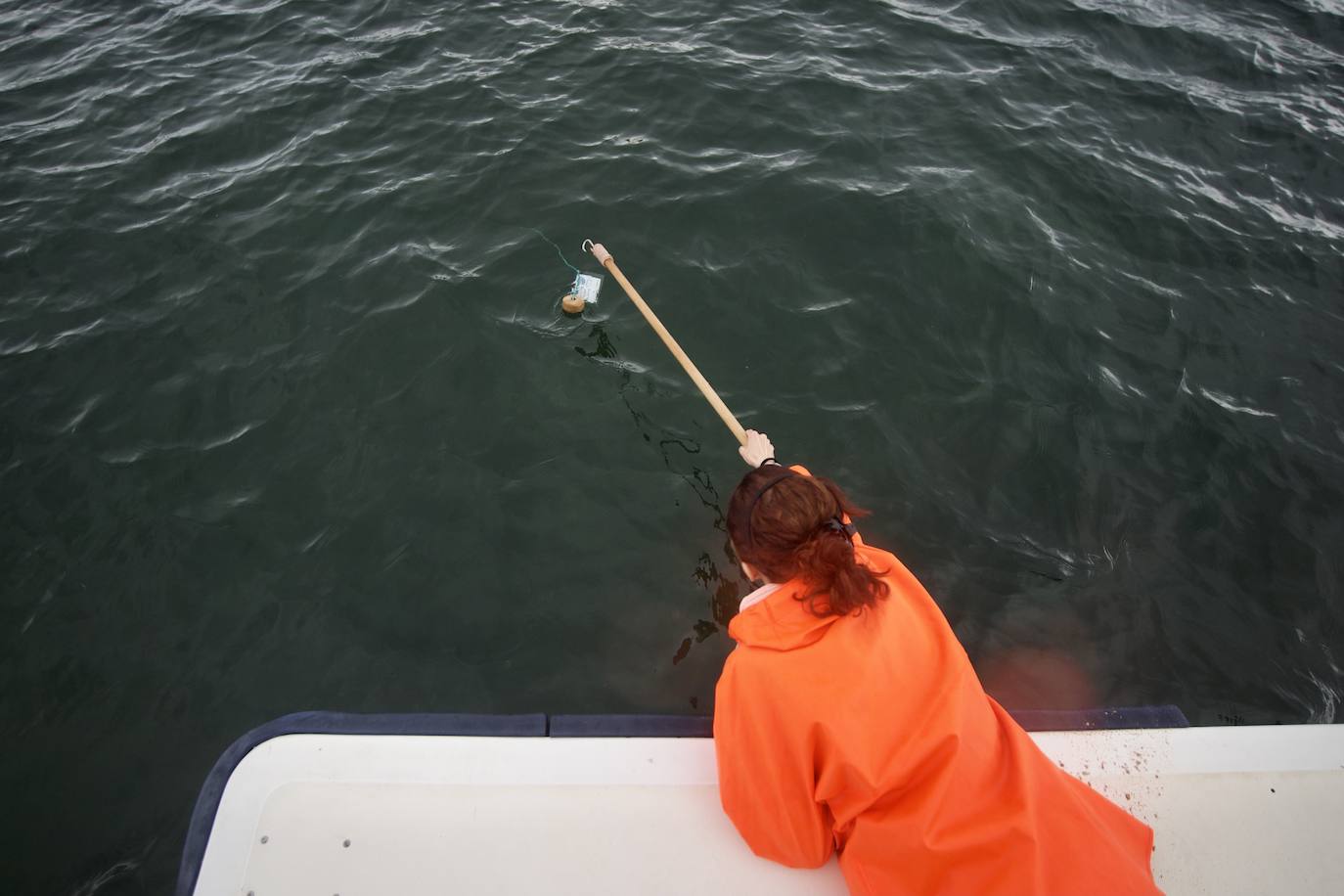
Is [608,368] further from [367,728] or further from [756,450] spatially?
[367,728]

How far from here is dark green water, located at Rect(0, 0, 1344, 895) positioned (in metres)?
4.32

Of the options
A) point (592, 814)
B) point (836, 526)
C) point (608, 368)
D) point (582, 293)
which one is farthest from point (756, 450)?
point (582, 293)

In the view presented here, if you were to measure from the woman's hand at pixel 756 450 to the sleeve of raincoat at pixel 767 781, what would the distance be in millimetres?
1458

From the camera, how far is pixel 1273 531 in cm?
491

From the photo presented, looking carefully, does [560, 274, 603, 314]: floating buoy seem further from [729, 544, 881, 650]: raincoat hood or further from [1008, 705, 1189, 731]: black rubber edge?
[1008, 705, 1189, 731]: black rubber edge

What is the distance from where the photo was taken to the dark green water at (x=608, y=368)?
4324mm

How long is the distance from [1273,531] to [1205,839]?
3187 millimetres

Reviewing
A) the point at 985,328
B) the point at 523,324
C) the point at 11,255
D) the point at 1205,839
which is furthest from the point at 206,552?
the point at 985,328

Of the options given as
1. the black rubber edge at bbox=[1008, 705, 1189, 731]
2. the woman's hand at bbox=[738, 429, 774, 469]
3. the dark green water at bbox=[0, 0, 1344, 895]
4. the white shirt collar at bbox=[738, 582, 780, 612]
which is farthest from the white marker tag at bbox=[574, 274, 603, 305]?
the black rubber edge at bbox=[1008, 705, 1189, 731]

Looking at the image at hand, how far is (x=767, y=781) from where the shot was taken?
2434 millimetres

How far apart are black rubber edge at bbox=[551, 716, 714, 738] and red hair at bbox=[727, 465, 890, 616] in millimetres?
914

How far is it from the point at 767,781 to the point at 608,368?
3.87 metres

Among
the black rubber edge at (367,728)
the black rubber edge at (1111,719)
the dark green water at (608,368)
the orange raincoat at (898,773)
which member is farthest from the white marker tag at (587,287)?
the black rubber edge at (1111,719)

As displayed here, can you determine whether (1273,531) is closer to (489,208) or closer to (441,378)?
(441,378)
